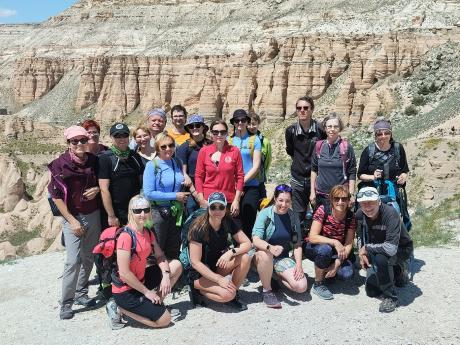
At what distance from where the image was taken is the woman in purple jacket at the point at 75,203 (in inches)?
280

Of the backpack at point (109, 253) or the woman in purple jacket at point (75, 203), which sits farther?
the woman in purple jacket at point (75, 203)

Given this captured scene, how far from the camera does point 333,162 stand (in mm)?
7871

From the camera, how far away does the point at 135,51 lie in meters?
67.7

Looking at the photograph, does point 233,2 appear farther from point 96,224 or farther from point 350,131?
point 96,224

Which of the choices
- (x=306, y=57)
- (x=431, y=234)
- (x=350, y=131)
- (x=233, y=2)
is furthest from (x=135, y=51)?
(x=431, y=234)

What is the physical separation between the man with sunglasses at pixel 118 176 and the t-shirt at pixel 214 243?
135 cm

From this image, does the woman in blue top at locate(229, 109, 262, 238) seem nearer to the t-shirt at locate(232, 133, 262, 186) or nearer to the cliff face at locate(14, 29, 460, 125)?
the t-shirt at locate(232, 133, 262, 186)

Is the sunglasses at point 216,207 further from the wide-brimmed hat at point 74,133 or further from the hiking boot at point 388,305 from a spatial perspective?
the hiking boot at point 388,305

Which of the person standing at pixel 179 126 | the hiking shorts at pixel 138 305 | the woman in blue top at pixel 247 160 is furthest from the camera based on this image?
the person standing at pixel 179 126

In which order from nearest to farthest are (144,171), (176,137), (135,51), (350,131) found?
(144,171) → (176,137) → (350,131) → (135,51)

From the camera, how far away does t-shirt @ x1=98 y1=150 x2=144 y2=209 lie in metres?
7.37

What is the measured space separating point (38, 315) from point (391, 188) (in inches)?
235

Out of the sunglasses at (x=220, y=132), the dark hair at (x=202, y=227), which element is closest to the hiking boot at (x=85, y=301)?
the dark hair at (x=202, y=227)

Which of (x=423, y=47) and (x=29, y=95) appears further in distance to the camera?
(x=29, y=95)
